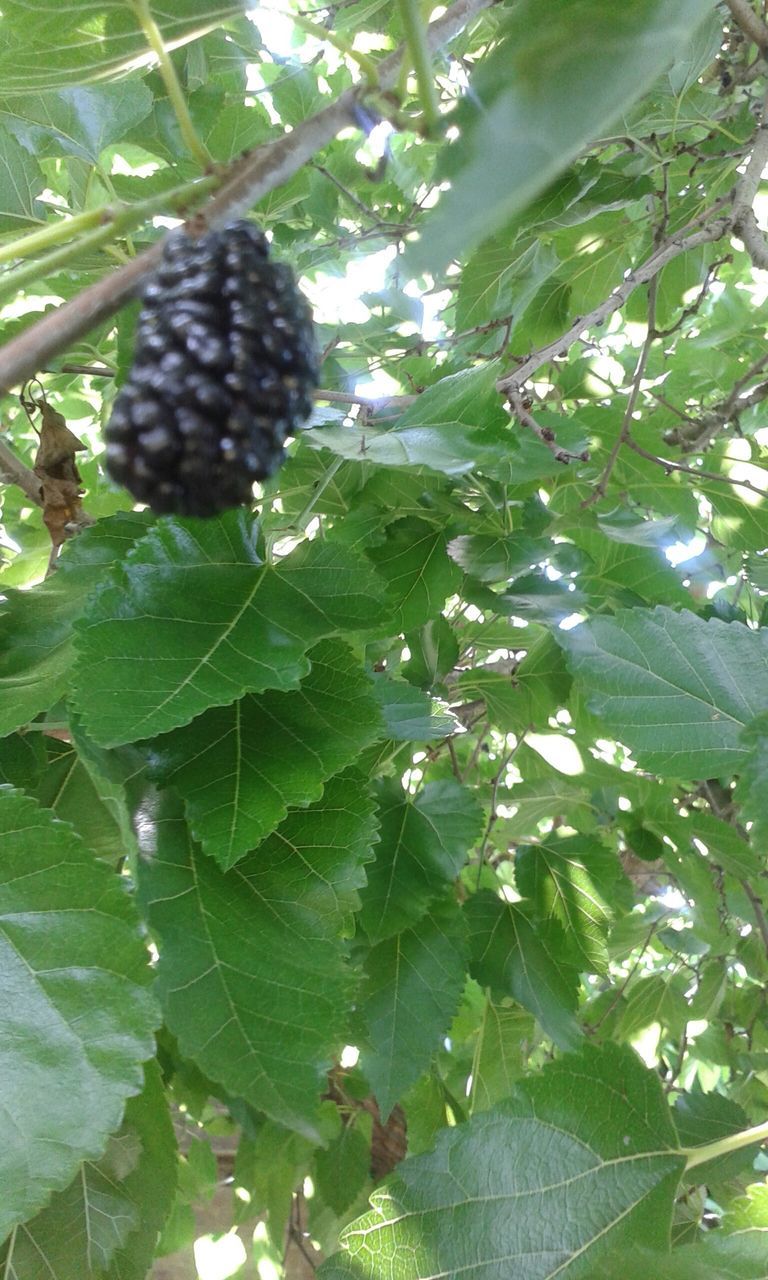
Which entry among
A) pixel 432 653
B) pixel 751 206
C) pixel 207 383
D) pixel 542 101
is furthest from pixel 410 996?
pixel 751 206

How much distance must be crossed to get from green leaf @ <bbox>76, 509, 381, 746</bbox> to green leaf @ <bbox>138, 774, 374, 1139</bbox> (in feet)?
0.34

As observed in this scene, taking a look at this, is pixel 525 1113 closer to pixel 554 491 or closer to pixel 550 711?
pixel 550 711

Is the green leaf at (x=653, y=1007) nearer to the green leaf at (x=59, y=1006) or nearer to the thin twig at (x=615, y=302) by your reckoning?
the thin twig at (x=615, y=302)

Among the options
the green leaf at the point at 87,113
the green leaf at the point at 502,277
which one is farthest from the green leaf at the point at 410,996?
the green leaf at the point at 87,113

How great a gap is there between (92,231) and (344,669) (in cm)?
35

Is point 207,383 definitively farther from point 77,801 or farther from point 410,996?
point 410,996

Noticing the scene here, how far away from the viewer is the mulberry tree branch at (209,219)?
0.99 ft

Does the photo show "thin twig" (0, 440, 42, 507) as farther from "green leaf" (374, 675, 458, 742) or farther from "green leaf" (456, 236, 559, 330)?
"green leaf" (456, 236, 559, 330)

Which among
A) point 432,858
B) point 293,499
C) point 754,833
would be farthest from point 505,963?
point 293,499

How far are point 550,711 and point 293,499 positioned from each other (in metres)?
0.43

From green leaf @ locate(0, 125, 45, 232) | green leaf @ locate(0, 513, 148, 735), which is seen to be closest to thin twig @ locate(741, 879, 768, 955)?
green leaf @ locate(0, 513, 148, 735)

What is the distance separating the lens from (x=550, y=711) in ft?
3.81

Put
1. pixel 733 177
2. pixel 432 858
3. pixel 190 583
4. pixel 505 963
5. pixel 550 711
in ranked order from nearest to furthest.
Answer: pixel 190 583 → pixel 432 858 → pixel 505 963 → pixel 550 711 → pixel 733 177

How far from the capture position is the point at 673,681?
2.45ft
